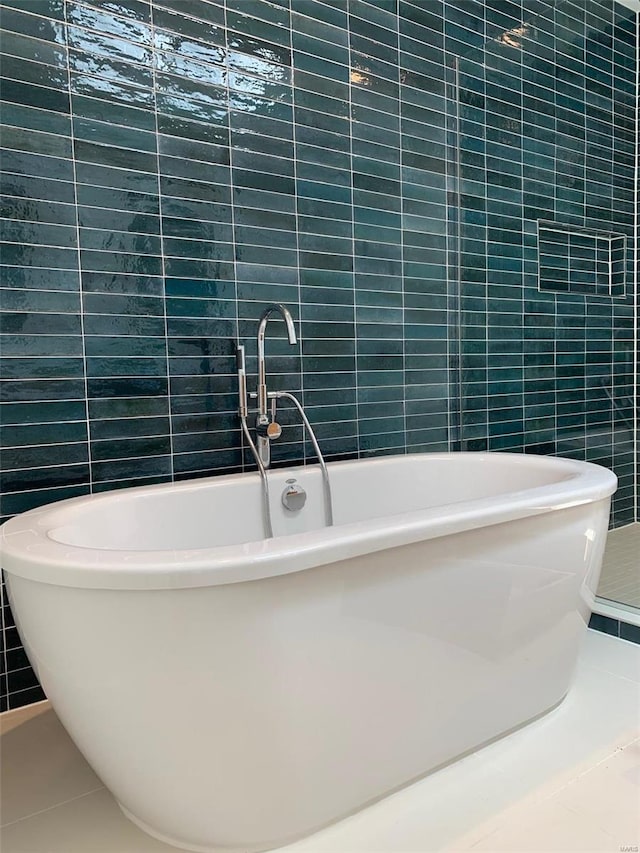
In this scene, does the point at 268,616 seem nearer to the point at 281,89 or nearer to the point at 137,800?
the point at 137,800

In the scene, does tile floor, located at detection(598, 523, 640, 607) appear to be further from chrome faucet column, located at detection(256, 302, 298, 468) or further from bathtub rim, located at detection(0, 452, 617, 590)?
chrome faucet column, located at detection(256, 302, 298, 468)

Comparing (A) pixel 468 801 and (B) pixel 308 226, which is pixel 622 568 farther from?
(B) pixel 308 226

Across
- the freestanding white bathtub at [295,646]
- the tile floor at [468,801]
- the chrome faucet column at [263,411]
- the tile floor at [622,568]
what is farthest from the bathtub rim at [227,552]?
the tile floor at [622,568]

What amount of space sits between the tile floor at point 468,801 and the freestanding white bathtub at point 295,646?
1.9 inches

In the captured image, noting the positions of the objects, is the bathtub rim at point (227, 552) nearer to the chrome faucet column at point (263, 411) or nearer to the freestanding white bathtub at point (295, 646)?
the freestanding white bathtub at point (295, 646)

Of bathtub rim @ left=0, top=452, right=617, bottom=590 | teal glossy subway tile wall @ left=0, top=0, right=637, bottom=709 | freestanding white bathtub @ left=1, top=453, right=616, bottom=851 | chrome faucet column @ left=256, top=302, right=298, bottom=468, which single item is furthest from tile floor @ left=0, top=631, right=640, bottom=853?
chrome faucet column @ left=256, top=302, right=298, bottom=468

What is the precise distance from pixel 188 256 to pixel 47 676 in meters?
1.33

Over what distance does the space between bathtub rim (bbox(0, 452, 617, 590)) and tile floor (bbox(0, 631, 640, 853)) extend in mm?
591

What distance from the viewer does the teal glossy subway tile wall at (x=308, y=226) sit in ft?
5.90

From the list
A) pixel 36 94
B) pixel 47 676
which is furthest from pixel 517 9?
pixel 47 676

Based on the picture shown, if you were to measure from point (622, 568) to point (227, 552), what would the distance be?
6.68ft

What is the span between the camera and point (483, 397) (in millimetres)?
2812

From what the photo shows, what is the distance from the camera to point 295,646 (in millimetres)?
1133

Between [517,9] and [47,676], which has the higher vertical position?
[517,9]
